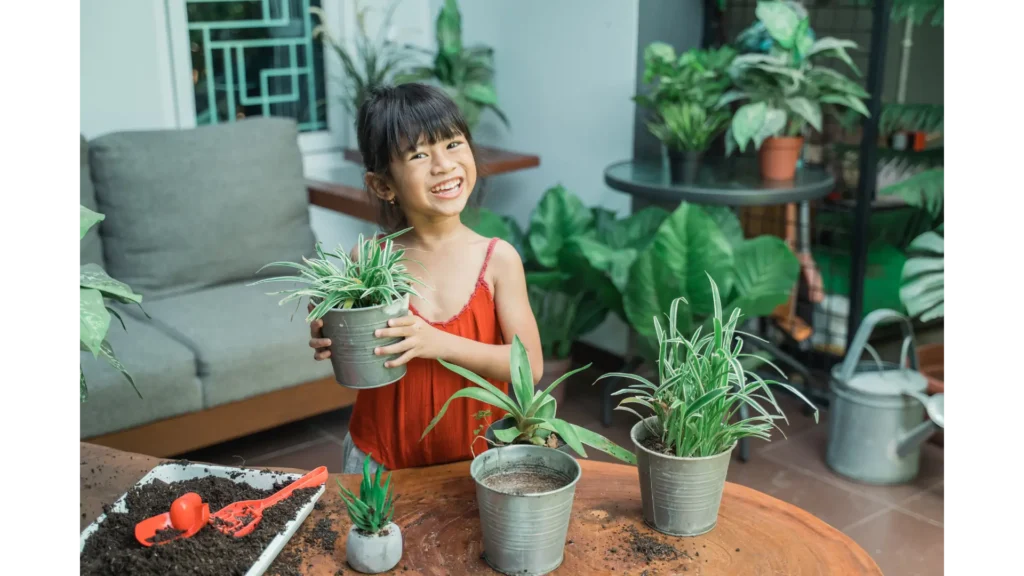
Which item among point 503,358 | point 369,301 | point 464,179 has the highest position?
point 464,179

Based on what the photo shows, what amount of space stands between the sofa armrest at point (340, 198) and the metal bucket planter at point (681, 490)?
2012 millimetres

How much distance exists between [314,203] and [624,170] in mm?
1186

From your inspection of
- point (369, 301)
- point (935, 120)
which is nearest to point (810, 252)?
point (935, 120)

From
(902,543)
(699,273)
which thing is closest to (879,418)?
(902,543)

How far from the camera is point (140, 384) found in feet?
7.88

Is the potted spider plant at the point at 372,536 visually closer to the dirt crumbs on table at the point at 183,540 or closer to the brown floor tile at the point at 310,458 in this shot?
the dirt crumbs on table at the point at 183,540

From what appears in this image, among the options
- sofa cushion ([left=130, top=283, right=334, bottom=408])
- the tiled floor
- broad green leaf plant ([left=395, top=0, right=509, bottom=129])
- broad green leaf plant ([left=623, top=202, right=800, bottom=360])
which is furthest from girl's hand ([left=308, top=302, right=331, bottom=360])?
broad green leaf plant ([left=395, top=0, right=509, bottom=129])

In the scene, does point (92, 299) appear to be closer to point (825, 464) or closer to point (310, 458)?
point (310, 458)

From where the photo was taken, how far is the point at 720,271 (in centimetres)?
252

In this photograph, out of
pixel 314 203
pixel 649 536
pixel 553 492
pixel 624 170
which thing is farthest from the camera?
pixel 314 203

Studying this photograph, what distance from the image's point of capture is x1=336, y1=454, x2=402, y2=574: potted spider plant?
3.54 feet

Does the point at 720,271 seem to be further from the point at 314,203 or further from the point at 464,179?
the point at 314,203

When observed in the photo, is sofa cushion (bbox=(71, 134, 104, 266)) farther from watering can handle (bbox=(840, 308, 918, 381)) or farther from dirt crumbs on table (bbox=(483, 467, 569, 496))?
watering can handle (bbox=(840, 308, 918, 381))

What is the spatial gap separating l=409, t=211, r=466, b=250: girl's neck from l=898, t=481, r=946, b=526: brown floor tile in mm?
1716
